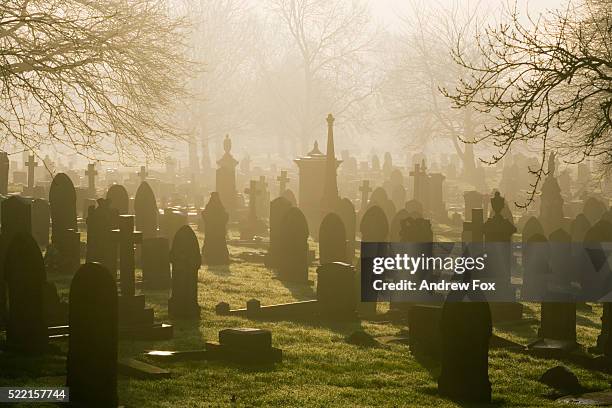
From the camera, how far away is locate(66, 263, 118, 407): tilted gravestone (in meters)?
8.26

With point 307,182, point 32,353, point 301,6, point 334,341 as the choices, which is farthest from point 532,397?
point 301,6

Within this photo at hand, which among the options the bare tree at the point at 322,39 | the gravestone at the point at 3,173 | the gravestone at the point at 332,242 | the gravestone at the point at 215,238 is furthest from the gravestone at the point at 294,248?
the bare tree at the point at 322,39

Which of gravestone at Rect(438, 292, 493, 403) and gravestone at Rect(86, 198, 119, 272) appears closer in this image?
gravestone at Rect(438, 292, 493, 403)

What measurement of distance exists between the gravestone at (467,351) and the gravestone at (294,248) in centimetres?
867

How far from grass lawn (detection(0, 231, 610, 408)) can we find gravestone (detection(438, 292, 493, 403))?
0.74ft

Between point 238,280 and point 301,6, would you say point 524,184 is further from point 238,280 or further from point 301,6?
point 238,280

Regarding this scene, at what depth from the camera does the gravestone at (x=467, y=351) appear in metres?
9.24

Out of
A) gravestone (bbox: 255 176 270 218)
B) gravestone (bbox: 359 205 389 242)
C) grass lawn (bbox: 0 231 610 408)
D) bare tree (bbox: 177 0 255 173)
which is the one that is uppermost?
bare tree (bbox: 177 0 255 173)

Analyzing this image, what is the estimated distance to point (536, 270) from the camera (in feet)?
49.1

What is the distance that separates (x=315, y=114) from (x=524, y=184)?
26.3 metres

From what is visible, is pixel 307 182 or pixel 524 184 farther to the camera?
pixel 524 184

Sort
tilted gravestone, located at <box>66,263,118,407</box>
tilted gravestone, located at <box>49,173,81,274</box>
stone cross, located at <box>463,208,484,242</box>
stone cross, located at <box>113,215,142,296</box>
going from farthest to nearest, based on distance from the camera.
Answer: tilted gravestone, located at <box>49,173,81,274</box>, stone cross, located at <box>463,208,484,242</box>, stone cross, located at <box>113,215,142,296</box>, tilted gravestone, located at <box>66,263,118,407</box>

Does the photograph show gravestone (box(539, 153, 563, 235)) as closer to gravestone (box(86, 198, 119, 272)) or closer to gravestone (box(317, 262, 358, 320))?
gravestone (box(317, 262, 358, 320))

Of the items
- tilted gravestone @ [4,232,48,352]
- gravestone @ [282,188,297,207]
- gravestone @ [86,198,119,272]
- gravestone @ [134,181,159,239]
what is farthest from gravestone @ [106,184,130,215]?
tilted gravestone @ [4,232,48,352]
